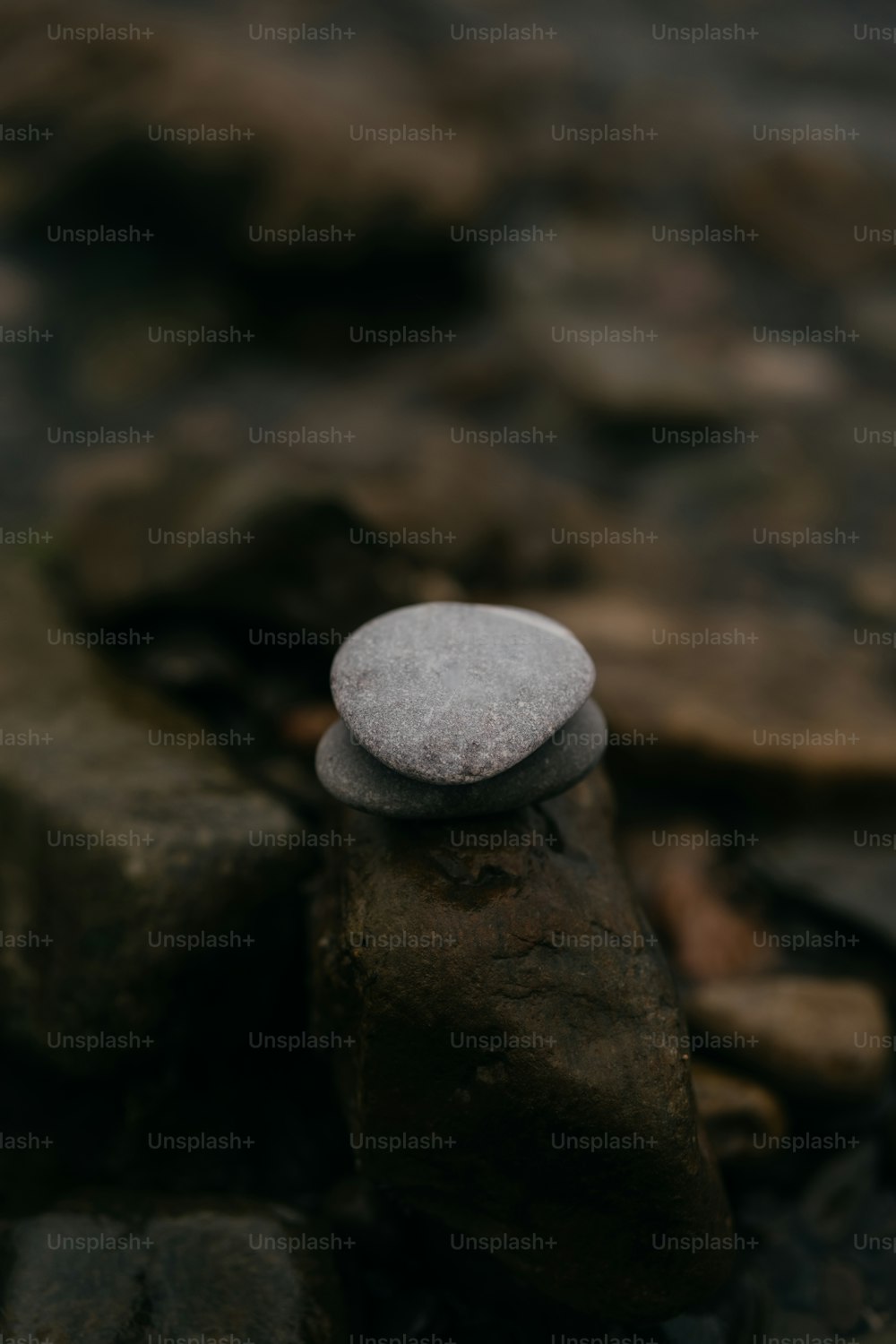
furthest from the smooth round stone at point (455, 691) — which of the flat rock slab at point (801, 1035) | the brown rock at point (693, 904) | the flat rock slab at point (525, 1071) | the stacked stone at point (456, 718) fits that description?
the flat rock slab at point (801, 1035)

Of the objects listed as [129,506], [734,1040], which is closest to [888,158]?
[129,506]

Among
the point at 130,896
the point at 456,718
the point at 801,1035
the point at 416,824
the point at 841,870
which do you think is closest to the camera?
the point at 456,718

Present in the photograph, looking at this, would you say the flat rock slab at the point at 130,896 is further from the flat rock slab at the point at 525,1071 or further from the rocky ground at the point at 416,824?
the flat rock slab at the point at 525,1071

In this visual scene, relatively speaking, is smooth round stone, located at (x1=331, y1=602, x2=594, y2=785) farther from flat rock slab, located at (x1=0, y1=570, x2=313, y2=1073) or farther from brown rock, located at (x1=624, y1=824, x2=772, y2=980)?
brown rock, located at (x1=624, y1=824, x2=772, y2=980)

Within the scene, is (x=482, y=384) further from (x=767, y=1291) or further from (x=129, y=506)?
(x=767, y=1291)

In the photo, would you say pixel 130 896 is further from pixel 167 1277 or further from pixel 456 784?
pixel 456 784

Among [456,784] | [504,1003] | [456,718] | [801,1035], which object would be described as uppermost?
[456,718]

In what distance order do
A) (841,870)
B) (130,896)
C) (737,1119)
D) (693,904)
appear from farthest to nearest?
(841,870) < (693,904) < (737,1119) < (130,896)

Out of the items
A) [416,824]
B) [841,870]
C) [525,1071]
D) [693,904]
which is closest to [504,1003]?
[525,1071]
